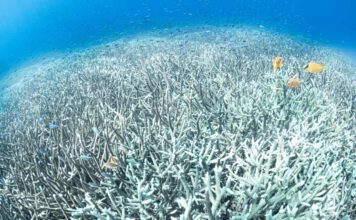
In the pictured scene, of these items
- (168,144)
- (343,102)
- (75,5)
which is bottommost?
(168,144)

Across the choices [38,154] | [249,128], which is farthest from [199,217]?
[38,154]

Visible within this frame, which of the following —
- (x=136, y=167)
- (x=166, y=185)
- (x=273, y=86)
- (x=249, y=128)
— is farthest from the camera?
(x=273, y=86)

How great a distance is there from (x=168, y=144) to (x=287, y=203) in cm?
113

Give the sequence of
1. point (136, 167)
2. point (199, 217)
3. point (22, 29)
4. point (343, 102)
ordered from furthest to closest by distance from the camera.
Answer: point (22, 29) → point (343, 102) → point (136, 167) → point (199, 217)

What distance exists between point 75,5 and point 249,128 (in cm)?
16331

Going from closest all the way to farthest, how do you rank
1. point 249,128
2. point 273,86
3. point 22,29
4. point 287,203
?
1. point 287,203
2. point 249,128
3. point 273,86
4. point 22,29

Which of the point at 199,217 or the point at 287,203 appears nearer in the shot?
the point at 199,217

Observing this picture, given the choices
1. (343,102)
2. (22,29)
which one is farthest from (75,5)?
(343,102)

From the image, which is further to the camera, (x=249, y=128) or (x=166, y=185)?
(x=249, y=128)

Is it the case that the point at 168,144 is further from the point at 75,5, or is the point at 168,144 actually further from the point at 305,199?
the point at 75,5

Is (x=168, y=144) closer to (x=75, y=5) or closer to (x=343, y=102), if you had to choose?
(x=343, y=102)

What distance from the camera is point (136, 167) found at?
274 cm

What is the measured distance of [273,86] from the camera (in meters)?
4.05

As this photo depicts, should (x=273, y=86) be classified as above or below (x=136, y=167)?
above
